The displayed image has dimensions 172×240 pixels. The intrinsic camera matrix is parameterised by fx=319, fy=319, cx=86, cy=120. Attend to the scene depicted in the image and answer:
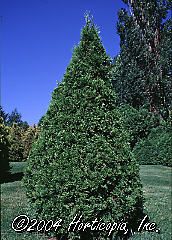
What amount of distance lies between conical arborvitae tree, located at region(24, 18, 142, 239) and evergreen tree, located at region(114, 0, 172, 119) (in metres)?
22.9

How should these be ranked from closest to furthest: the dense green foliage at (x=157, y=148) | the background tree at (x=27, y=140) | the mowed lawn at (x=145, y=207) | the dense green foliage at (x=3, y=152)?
the mowed lawn at (x=145, y=207), the dense green foliage at (x=3, y=152), the dense green foliage at (x=157, y=148), the background tree at (x=27, y=140)

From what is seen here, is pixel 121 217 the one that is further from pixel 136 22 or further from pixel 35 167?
pixel 136 22

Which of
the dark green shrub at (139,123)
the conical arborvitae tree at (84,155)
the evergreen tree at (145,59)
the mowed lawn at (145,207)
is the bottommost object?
the mowed lawn at (145,207)

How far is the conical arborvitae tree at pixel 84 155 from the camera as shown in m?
5.32

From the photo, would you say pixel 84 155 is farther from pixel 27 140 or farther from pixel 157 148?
pixel 27 140

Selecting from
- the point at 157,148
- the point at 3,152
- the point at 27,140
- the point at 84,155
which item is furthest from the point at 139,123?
the point at 84,155

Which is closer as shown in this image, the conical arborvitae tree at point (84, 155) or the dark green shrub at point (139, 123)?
the conical arborvitae tree at point (84, 155)

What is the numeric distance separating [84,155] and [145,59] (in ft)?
82.5

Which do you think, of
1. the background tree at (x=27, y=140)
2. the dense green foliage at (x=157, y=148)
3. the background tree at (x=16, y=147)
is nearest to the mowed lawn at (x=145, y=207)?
the dense green foliage at (x=157, y=148)

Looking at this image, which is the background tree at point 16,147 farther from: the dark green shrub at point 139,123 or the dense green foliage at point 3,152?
the dense green foliage at point 3,152

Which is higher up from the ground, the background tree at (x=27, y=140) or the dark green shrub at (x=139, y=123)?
the dark green shrub at (x=139, y=123)

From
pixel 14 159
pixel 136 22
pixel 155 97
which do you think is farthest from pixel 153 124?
pixel 14 159

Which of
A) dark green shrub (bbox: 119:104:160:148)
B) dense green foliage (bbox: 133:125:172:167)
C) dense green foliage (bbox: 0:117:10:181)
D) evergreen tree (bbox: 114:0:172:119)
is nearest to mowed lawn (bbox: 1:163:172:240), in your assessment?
dense green foliage (bbox: 0:117:10:181)

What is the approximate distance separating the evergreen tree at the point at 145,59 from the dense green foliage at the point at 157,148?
3.72 m
